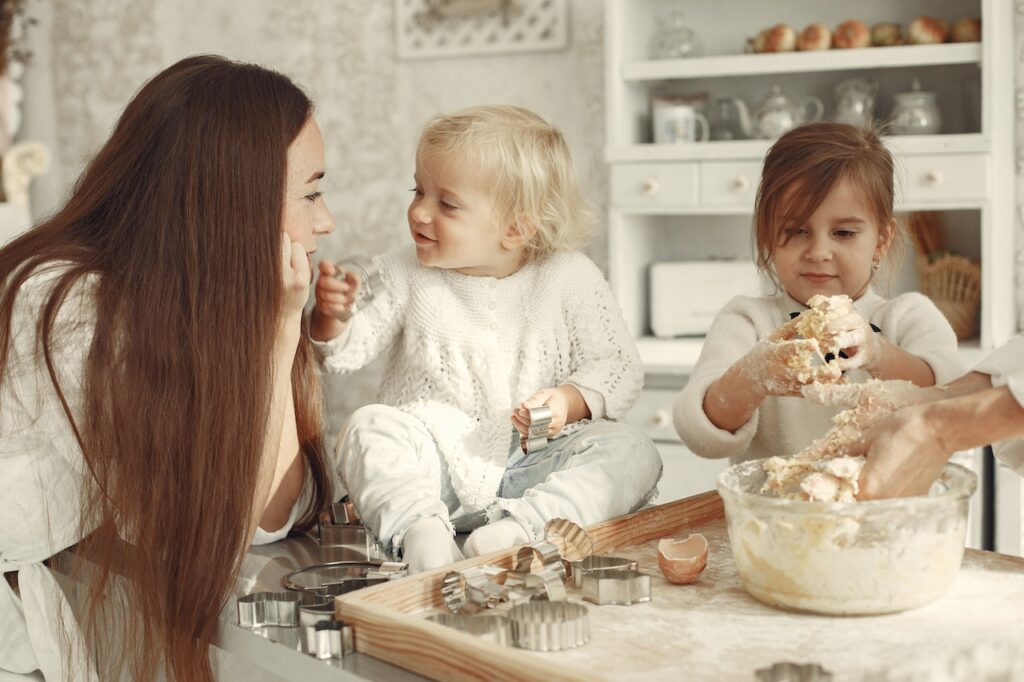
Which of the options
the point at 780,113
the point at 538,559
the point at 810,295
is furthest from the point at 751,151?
the point at 538,559

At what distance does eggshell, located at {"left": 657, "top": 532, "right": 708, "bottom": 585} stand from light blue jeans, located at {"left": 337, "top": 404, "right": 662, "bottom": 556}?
229mm

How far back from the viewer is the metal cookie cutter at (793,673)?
Result: 88 centimetres

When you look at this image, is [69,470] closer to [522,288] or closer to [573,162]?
[522,288]

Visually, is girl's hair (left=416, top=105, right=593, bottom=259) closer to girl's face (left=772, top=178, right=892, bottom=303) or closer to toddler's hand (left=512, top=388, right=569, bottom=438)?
toddler's hand (left=512, top=388, right=569, bottom=438)

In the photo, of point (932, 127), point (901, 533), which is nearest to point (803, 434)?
point (901, 533)

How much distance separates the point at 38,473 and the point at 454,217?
2.45 feet

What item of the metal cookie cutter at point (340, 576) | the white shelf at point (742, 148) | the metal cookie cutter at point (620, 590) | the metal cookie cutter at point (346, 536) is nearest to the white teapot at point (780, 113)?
the white shelf at point (742, 148)

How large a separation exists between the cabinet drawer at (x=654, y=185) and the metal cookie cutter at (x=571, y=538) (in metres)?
2.08

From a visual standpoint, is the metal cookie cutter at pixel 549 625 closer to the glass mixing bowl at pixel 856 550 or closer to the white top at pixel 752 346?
the glass mixing bowl at pixel 856 550

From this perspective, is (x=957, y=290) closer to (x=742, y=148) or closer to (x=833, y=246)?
(x=742, y=148)

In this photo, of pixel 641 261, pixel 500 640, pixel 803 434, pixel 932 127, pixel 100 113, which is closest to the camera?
pixel 500 640

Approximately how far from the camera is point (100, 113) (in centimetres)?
493

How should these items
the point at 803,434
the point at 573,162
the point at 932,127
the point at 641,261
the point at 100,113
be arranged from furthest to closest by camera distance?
the point at 100,113 < the point at 641,261 < the point at 932,127 < the point at 573,162 < the point at 803,434

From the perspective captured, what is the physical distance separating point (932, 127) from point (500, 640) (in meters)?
2.49
